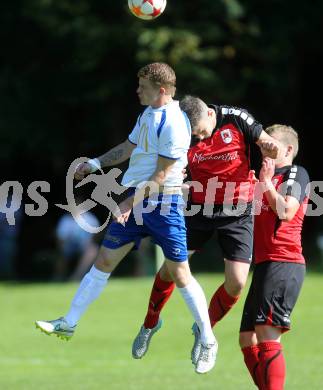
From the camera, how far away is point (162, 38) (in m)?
22.4

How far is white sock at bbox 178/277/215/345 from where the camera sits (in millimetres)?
8484

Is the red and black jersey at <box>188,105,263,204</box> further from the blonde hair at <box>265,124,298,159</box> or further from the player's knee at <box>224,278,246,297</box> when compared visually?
the player's knee at <box>224,278,246,297</box>

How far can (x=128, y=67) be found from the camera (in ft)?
80.1

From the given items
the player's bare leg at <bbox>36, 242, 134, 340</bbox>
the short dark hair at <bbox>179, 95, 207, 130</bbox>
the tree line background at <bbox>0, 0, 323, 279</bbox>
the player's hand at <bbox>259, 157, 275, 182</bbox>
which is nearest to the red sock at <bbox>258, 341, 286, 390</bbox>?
the player's hand at <bbox>259, 157, 275, 182</bbox>

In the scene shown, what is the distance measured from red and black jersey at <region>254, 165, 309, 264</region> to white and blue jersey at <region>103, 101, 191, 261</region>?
0.70 metres

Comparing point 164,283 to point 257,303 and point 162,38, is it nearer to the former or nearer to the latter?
point 257,303

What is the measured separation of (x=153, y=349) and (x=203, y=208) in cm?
604

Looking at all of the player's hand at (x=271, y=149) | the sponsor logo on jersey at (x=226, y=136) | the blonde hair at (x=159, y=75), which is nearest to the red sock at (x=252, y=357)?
the player's hand at (x=271, y=149)

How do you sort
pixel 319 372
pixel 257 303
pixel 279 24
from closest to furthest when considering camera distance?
pixel 257 303, pixel 319 372, pixel 279 24

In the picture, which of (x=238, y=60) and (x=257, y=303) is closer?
(x=257, y=303)

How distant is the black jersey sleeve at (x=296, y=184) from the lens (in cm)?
785

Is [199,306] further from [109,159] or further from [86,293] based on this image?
[109,159]

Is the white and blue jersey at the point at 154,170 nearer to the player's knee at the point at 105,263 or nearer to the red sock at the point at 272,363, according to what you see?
the player's knee at the point at 105,263

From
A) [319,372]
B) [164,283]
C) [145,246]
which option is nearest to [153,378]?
[319,372]
